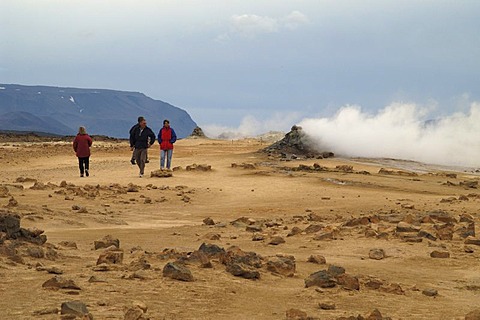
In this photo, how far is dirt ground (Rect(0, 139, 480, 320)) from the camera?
18.2 feet

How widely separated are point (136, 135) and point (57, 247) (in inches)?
518

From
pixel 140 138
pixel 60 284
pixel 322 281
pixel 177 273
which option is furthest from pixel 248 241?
pixel 140 138

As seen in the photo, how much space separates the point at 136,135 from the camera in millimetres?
→ 20891

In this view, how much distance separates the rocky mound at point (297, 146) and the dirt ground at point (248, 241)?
8557mm

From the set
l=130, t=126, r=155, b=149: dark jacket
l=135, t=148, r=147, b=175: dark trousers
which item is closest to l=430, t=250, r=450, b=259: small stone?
l=135, t=148, r=147, b=175: dark trousers

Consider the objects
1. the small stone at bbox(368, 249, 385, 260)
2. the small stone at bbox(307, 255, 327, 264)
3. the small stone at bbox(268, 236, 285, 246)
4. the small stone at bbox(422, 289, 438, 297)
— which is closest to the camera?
the small stone at bbox(422, 289, 438, 297)

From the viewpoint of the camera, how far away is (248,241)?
9.41 m

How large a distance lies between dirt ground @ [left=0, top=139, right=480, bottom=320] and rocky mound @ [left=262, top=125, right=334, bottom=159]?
8.56 metres

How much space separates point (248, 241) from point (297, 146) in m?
21.1

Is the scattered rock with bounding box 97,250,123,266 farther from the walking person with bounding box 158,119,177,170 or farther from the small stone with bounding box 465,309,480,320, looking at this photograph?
the walking person with bounding box 158,119,177,170

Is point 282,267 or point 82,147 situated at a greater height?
point 82,147

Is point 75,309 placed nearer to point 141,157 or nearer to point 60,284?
point 60,284

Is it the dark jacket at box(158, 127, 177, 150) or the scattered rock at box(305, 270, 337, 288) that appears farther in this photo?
the dark jacket at box(158, 127, 177, 150)

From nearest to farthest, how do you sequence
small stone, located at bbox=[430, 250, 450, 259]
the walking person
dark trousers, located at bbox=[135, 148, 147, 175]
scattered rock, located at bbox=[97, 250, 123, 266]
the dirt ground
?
the dirt ground → scattered rock, located at bbox=[97, 250, 123, 266] → small stone, located at bbox=[430, 250, 450, 259] → dark trousers, located at bbox=[135, 148, 147, 175] → the walking person
